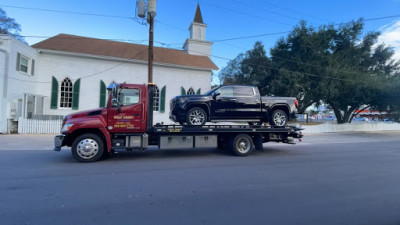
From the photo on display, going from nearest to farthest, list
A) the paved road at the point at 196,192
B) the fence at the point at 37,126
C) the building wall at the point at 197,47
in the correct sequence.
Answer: the paved road at the point at 196,192 < the fence at the point at 37,126 < the building wall at the point at 197,47

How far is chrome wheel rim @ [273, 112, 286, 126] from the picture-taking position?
8680 mm

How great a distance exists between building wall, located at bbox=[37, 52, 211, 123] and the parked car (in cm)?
1274

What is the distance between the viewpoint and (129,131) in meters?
7.19

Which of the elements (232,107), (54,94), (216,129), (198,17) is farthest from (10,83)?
(198,17)

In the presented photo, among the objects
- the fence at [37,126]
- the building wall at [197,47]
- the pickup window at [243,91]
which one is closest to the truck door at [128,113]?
the pickup window at [243,91]

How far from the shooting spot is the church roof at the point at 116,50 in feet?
60.0

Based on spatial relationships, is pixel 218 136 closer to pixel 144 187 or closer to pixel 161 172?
pixel 161 172

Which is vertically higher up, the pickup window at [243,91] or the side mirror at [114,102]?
the pickup window at [243,91]

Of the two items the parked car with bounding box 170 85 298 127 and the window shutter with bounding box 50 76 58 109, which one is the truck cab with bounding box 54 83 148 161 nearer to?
the parked car with bounding box 170 85 298 127

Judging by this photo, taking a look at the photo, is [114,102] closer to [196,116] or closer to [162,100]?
[196,116]

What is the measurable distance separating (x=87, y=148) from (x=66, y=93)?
1441cm

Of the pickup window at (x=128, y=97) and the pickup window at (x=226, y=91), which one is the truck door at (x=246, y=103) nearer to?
the pickup window at (x=226, y=91)

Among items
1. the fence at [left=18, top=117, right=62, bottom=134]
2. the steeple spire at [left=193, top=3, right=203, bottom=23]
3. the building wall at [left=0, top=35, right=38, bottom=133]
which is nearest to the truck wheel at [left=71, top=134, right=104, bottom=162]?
the fence at [left=18, top=117, right=62, bottom=134]

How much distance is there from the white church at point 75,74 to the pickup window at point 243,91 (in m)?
13.0
